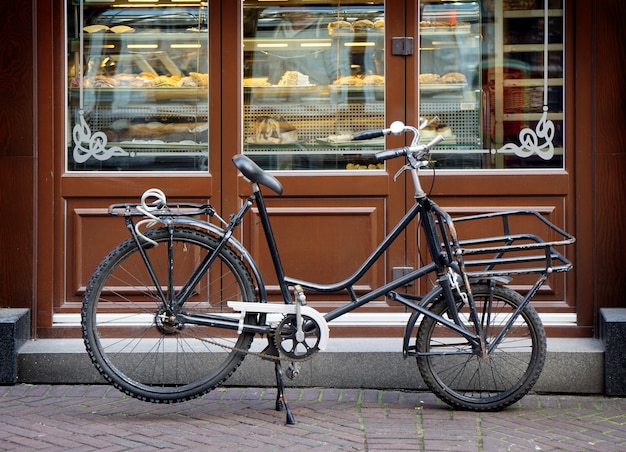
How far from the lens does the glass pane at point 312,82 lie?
6.76 m

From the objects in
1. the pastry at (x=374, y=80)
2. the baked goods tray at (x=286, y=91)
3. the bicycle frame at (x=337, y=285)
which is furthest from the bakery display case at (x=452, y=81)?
the bicycle frame at (x=337, y=285)

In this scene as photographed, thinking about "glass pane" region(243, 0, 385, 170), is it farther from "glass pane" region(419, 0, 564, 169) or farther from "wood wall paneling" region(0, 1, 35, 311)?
"wood wall paneling" region(0, 1, 35, 311)

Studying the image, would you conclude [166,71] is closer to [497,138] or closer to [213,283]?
[213,283]

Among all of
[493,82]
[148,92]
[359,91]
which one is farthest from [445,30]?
[148,92]

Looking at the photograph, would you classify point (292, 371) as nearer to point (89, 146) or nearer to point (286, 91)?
point (286, 91)

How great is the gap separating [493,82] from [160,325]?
2.77m

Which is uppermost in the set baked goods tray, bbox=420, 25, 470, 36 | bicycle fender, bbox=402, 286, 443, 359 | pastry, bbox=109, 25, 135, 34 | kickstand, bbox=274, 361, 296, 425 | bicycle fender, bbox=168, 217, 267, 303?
pastry, bbox=109, 25, 135, 34

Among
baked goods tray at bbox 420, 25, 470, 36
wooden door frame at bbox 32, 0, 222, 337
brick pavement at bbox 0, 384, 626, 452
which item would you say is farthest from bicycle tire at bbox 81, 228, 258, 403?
baked goods tray at bbox 420, 25, 470, 36

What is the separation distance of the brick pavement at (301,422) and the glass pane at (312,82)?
1.59m

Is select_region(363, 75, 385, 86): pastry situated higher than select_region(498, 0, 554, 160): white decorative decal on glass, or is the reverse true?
select_region(363, 75, 385, 86): pastry

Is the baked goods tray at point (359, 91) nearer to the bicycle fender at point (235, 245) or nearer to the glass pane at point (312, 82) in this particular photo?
the glass pane at point (312, 82)

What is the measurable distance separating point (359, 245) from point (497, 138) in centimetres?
115

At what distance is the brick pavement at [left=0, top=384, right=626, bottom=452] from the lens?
5133mm

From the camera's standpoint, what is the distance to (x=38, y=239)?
661cm
